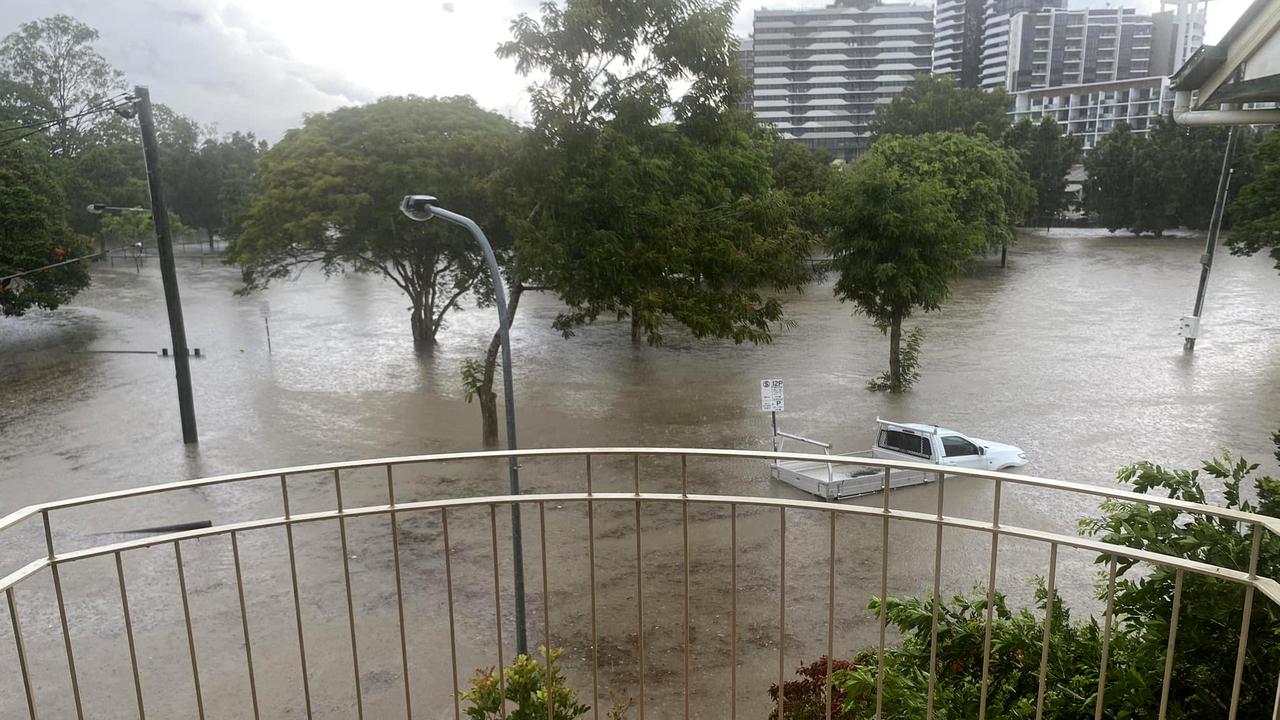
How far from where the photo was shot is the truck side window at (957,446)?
49.6ft

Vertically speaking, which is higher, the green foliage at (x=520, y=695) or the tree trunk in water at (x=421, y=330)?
the green foliage at (x=520, y=695)

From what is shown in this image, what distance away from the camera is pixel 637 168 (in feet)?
53.9

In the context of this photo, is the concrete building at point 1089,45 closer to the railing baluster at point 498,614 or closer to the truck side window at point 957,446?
the truck side window at point 957,446

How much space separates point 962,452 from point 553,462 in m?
6.97

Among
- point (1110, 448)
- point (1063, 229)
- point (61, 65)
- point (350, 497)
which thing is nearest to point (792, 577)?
point (350, 497)

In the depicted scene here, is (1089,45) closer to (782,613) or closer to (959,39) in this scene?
(959,39)

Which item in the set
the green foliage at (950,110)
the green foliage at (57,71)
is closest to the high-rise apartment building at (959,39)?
the green foliage at (950,110)

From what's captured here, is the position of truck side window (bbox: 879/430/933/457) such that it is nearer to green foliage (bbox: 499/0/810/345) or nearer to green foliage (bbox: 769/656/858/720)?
green foliage (bbox: 499/0/810/345)

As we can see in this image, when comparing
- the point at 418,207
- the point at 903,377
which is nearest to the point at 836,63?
the point at 903,377

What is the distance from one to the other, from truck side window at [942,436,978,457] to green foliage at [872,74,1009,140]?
179ft

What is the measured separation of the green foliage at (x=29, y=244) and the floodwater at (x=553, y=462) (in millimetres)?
1722

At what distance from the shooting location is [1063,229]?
74.2 metres

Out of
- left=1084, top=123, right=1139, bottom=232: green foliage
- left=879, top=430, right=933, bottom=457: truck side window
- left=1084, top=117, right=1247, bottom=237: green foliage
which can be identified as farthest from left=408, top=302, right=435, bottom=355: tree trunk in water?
left=1084, top=123, right=1139, bottom=232: green foliage

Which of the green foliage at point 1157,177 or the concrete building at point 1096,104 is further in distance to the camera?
the concrete building at point 1096,104
